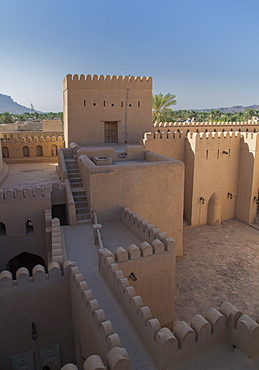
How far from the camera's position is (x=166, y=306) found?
7734 millimetres

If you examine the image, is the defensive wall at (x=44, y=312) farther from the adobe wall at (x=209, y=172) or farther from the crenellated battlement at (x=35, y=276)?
the adobe wall at (x=209, y=172)

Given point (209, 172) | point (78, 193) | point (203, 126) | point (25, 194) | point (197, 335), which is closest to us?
point (197, 335)

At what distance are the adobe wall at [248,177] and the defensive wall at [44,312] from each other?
11.5 metres

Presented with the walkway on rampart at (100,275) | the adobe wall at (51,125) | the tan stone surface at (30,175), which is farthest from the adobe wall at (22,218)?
the adobe wall at (51,125)

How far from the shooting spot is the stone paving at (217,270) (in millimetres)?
9398

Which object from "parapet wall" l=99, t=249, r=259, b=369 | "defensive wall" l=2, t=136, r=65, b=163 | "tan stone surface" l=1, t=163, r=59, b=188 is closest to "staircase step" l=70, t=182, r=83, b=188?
"tan stone surface" l=1, t=163, r=59, b=188

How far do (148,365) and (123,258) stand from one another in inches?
107

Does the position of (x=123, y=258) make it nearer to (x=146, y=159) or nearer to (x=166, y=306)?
(x=166, y=306)

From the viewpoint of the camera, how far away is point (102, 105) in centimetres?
1599

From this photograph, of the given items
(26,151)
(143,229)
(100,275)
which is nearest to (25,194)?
(143,229)

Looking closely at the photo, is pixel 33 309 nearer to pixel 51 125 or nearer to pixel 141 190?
pixel 141 190

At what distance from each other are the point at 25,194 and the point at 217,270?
25.2ft

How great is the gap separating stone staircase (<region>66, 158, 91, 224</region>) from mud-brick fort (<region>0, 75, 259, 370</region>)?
40mm

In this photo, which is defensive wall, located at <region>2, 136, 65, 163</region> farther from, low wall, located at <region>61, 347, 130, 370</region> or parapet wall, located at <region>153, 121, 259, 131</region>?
low wall, located at <region>61, 347, 130, 370</region>
